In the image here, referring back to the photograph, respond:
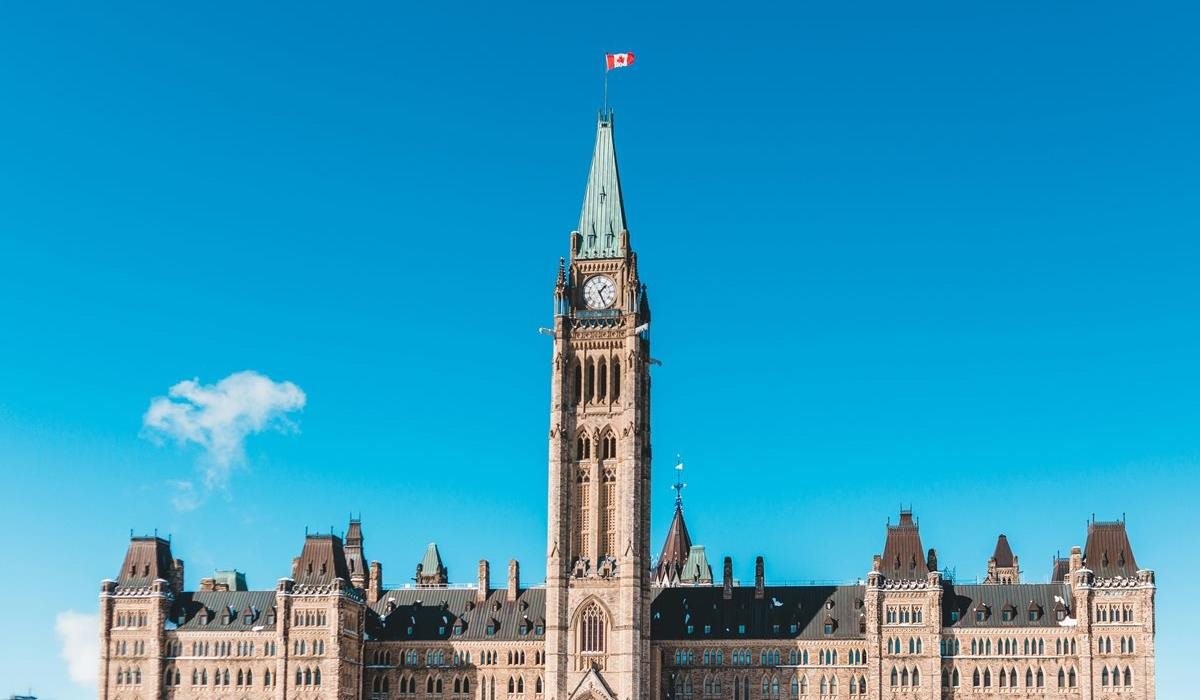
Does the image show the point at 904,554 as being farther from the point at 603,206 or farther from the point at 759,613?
the point at 603,206

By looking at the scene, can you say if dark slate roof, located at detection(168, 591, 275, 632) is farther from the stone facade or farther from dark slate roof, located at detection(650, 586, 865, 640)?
dark slate roof, located at detection(650, 586, 865, 640)

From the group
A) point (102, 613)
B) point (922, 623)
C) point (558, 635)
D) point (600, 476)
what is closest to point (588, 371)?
point (600, 476)

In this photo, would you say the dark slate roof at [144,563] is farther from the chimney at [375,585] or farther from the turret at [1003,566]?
the turret at [1003,566]

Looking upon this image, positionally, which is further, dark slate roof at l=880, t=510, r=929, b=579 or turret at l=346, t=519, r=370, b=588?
turret at l=346, t=519, r=370, b=588

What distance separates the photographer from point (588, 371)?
15200 cm

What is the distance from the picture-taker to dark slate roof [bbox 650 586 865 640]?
15075cm

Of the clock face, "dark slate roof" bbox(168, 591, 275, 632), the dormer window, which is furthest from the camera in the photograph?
the clock face

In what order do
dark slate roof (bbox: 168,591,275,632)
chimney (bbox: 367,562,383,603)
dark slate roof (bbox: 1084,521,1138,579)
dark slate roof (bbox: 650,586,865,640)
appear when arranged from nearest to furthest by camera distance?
dark slate roof (bbox: 1084,521,1138,579) < dark slate roof (bbox: 650,586,865,640) < dark slate roof (bbox: 168,591,275,632) < chimney (bbox: 367,562,383,603)

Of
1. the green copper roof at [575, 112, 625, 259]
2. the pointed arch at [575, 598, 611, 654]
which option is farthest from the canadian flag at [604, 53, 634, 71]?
the pointed arch at [575, 598, 611, 654]

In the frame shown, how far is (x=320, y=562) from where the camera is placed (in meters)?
151

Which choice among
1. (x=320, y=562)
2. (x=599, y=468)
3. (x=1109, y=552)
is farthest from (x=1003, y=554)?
(x=320, y=562)

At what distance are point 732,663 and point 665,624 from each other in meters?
7.12

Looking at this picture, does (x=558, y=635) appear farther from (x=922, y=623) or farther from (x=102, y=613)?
(x=102, y=613)

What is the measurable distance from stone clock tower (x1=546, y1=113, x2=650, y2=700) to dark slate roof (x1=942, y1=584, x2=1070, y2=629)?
88.1 feet
